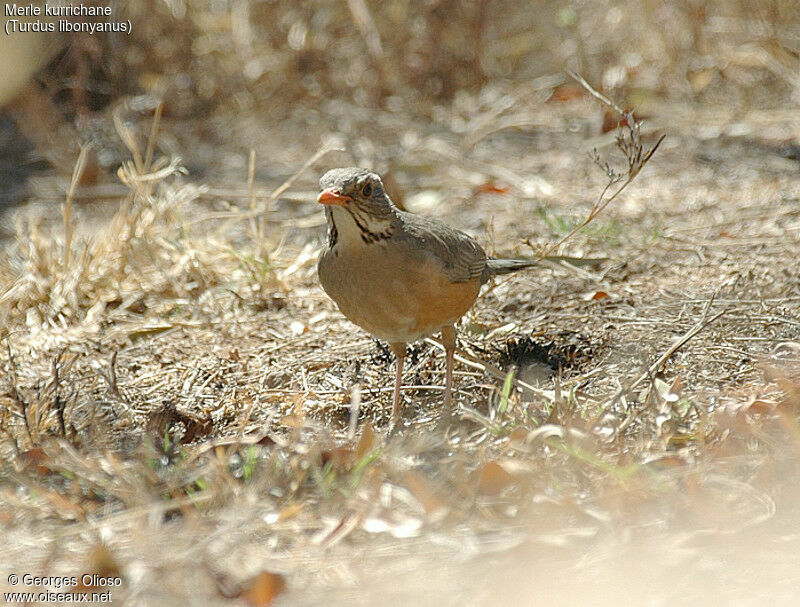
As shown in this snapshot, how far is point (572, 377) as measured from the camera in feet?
15.7


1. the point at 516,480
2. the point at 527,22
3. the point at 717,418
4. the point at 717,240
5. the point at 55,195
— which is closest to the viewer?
the point at 516,480

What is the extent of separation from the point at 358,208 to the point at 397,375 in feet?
3.22

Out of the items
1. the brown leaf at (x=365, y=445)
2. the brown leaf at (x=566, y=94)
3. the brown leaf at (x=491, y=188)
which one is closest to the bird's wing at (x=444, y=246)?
the brown leaf at (x=365, y=445)

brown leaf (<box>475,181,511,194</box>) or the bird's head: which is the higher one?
brown leaf (<box>475,181,511,194</box>)

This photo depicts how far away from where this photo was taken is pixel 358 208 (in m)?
4.37

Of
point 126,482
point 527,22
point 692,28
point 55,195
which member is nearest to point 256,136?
point 55,195

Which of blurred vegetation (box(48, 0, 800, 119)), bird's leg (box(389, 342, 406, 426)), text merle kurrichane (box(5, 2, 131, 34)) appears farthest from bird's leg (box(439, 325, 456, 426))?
text merle kurrichane (box(5, 2, 131, 34))

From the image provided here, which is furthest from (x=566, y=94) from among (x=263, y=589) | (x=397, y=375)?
(x=263, y=589)

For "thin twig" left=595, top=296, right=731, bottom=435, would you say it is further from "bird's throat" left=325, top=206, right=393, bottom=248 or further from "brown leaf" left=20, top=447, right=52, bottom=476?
"brown leaf" left=20, top=447, right=52, bottom=476

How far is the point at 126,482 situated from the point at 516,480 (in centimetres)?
150

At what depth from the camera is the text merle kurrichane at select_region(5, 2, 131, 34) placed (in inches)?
325

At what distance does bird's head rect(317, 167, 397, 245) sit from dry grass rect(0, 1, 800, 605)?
0.83 m

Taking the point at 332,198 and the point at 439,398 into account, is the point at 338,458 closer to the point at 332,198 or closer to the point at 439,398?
the point at 332,198

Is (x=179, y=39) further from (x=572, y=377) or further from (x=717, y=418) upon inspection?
(x=717, y=418)
